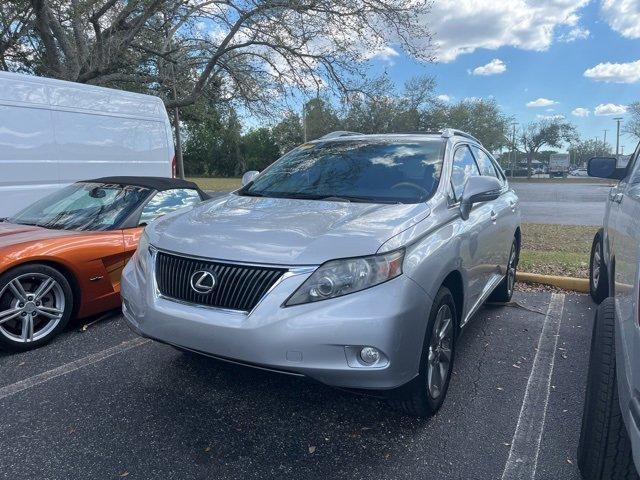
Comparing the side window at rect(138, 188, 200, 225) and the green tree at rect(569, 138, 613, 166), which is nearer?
the side window at rect(138, 188, 200, 225)

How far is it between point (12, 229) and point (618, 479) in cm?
473

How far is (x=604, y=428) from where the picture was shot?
1.90 metres

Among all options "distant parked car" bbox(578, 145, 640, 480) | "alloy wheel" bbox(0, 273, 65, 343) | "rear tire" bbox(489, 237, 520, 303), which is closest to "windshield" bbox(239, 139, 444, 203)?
"distant parked car" bbox(578, 145, 640, 480)

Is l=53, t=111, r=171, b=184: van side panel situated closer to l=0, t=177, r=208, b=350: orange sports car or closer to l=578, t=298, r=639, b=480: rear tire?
l=0, t=177, r=208, b=350: orange sports car

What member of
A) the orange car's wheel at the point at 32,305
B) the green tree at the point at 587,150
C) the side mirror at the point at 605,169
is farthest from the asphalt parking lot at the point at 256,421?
the green tree at the point at 587,150

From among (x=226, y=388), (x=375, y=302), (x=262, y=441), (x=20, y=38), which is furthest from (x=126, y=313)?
(x=20, y=38)

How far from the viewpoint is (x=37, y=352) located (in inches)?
147

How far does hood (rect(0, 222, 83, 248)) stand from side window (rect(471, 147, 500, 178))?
3.67m

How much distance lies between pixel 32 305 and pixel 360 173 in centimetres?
278

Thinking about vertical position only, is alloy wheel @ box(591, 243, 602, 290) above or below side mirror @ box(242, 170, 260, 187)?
below

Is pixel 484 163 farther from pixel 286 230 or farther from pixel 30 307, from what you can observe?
pixel 30 307

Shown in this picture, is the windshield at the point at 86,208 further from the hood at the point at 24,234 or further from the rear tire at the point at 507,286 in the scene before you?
the rear tire at the point at 507,286

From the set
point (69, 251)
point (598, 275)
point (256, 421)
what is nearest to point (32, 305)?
point (69, 251)

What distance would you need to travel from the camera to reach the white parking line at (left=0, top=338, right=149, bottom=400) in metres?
3.14
